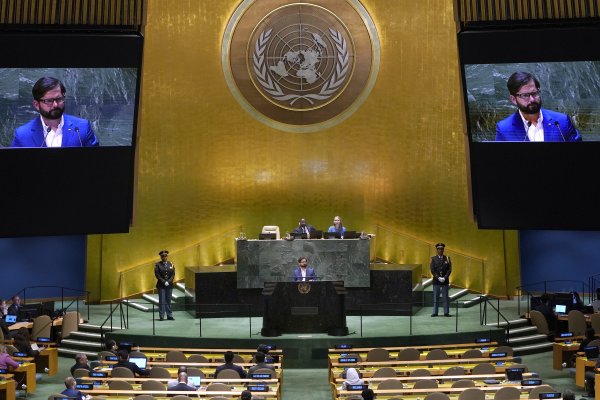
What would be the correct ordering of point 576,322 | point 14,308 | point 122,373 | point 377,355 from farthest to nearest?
point 14,308
point 576,322
point 377,355
point 122,373

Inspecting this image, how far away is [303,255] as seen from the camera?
928 inches

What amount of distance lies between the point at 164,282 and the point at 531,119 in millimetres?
8670

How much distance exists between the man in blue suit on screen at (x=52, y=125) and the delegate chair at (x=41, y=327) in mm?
4282

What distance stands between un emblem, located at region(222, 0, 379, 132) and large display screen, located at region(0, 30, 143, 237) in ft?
22.2

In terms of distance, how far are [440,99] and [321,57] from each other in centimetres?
322

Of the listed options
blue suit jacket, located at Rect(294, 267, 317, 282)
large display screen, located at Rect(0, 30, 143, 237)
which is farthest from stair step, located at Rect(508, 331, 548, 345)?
large display screen, located at Rect(0, 30, 143, 237)

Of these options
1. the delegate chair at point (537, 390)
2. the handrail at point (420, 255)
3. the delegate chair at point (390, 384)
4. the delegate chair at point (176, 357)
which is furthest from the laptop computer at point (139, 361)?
the handrail at point (420, 255)

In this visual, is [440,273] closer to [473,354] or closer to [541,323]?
[541,323]

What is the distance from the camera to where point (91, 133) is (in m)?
19.8

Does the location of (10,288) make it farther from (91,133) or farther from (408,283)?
(408,283)

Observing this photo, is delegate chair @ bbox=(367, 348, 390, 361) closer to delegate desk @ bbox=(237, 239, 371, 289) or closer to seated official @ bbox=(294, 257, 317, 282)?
seated official @ bbox=(294, 257, 317, 282)

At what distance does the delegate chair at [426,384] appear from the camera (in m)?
15.3

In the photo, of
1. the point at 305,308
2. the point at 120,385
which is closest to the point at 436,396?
the point at 120,385

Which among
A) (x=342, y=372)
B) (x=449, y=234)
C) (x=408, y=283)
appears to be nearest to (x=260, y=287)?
(x=408, y=283)
